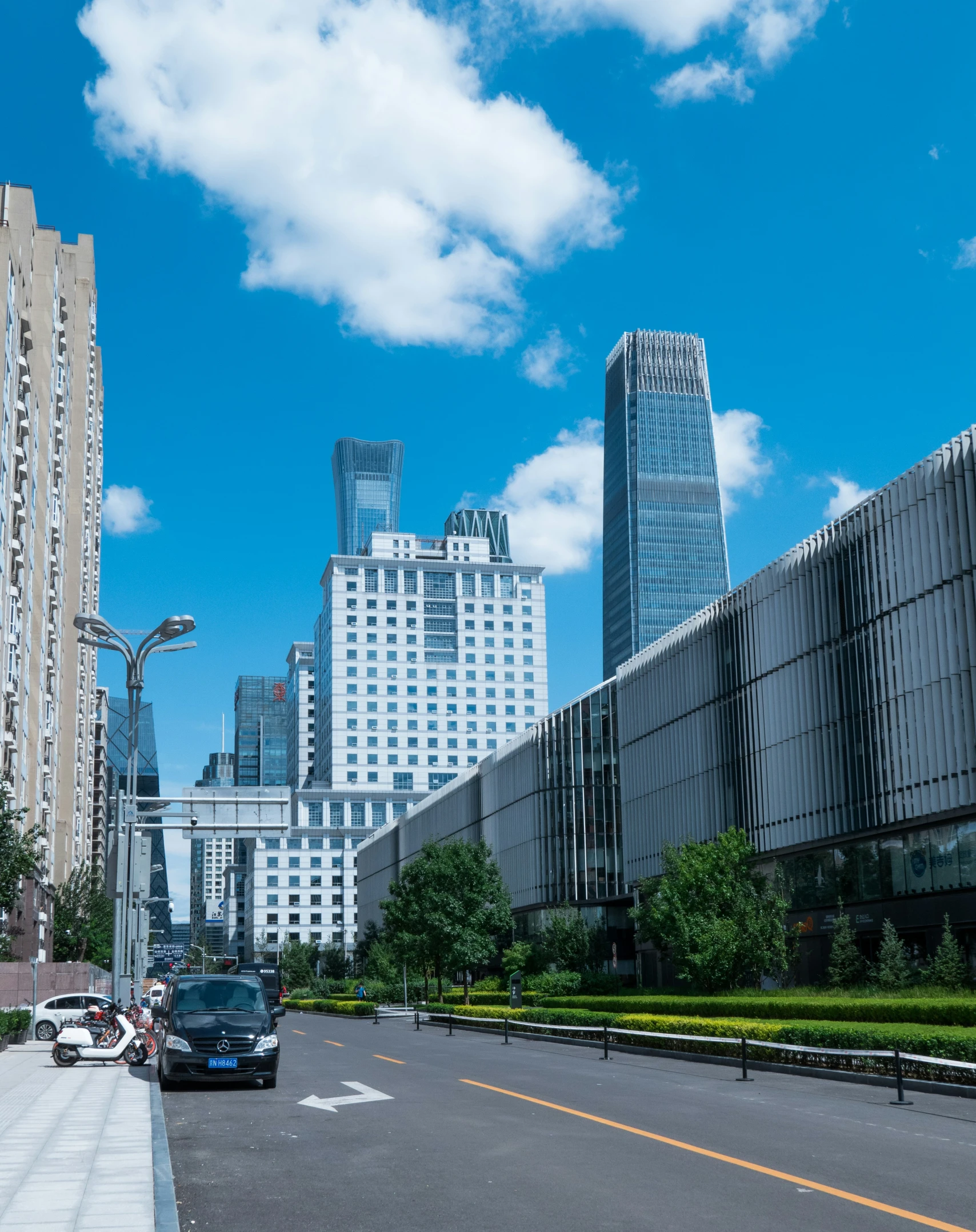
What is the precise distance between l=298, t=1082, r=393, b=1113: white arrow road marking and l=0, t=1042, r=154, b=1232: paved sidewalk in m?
2.42

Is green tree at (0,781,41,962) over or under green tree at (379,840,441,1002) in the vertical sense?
over

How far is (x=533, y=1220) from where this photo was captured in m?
9.59

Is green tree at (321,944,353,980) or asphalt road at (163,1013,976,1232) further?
green tree at (321,944,353,980)

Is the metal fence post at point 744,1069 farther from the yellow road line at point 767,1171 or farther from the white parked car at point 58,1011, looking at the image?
the white parked car at point 58,1011

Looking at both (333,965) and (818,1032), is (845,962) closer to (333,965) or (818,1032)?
(818,1032)

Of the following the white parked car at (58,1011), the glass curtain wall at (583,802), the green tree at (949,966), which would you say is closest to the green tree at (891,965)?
the green tree at (949,966)

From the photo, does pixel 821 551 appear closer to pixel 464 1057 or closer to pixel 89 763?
pixel 464 1057

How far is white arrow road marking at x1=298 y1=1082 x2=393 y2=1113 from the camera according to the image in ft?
59.2

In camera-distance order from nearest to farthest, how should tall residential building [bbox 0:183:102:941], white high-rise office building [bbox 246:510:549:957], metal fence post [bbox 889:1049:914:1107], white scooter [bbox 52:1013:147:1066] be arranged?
metal fence post [bbox 889:1049:914:1107] < white scooter [bbox 52:1013:147:1066] < tall residential building [bbox 0:183:102:941] < white high-rise office building [bbox 246:510:549:957]

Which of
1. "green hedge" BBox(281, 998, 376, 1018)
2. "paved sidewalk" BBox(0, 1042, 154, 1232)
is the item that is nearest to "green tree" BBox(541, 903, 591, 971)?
"green hedge" BBox(281, 998, 376, 1018)

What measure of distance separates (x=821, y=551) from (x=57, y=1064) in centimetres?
2987

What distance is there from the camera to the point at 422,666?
178 metres

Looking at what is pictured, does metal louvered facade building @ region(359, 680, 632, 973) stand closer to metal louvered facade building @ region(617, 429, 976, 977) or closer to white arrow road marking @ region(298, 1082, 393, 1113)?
metal louvered facade building @ region(617, 429, 976, 977)


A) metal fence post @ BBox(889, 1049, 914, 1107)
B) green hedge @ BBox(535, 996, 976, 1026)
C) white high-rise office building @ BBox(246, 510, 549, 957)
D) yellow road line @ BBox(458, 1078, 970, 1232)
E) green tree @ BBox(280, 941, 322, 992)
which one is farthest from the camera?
white high-rise office building @ BBox(246, 510, 549, 957)
